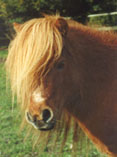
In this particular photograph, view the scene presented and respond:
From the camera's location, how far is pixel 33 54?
1896 millimetres

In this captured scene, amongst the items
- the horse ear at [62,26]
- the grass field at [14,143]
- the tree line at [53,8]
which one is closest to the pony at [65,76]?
the horse ear at [62,26]

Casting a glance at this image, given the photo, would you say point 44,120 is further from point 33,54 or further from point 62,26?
point 62,26

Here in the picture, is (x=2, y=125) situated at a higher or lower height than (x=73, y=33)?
lower

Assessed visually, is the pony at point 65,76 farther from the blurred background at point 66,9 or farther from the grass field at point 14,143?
the blurred background at point 66,9

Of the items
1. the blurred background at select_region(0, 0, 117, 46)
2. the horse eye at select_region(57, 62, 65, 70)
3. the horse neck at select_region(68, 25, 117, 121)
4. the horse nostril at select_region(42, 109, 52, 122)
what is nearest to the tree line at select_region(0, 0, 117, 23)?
the blurred background at select_region(0, 0, 117, 46)

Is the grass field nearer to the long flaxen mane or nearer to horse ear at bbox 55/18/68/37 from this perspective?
the long flaxen mane

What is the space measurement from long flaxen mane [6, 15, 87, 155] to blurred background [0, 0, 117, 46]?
18.5 ft

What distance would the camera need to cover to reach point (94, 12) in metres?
9.01

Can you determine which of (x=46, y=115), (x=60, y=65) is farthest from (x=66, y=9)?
(x=46, y=115)

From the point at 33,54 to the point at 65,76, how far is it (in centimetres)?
31

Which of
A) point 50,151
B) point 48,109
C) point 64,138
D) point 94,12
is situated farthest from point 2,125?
point 94,12

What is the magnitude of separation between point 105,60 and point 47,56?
586 mm

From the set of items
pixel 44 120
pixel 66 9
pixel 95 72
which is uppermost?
pixel 95 72

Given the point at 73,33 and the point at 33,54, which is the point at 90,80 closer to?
the point at 73,33
